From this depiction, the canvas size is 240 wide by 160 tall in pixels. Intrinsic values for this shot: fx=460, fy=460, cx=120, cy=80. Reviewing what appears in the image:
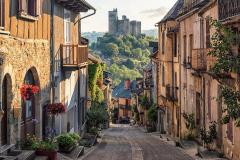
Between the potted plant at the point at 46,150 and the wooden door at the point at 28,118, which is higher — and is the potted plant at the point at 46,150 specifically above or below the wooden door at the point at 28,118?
below

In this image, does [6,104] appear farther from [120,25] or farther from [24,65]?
[120,25]

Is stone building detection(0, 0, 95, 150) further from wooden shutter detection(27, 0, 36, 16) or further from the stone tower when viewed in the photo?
the stone tower

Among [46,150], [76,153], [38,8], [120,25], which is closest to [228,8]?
[38,8]

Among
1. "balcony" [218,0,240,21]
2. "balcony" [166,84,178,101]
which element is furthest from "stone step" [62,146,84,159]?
"balcony" [166,84,178,101]

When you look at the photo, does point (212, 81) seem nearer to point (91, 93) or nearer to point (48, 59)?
point (48, 59)

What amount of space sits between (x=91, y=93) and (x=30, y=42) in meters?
18.6

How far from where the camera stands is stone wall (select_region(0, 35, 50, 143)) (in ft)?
43.0

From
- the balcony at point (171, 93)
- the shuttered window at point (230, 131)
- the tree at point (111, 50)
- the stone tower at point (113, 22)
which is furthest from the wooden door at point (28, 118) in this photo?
the stone tower at point (113, 22)

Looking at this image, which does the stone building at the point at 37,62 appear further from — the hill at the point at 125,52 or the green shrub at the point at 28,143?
the hill at the point at 125,52

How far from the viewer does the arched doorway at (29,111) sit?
1562cm

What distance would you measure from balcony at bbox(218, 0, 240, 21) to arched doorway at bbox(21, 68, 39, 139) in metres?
6.94

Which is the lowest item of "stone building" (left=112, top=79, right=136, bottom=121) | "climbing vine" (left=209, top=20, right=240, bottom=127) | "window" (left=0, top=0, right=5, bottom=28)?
"stone building" (left=112, top=79, right=136, bottom=121)

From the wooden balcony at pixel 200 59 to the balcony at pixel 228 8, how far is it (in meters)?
4.42

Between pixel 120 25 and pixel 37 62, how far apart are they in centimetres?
15875
